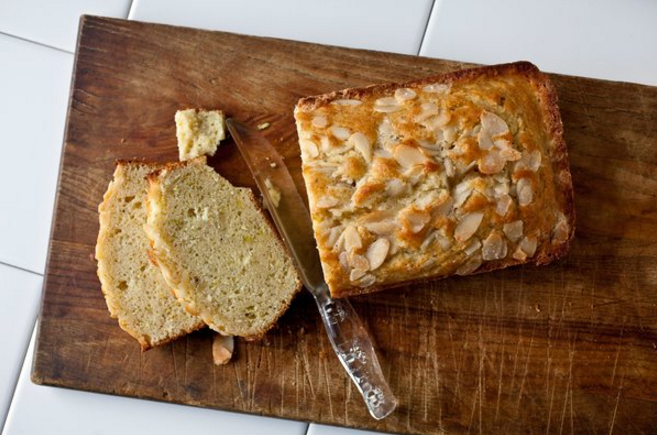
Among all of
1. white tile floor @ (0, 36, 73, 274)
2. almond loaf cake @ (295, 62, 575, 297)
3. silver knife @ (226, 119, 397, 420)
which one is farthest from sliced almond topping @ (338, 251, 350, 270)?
white tile floor @ (0, 36, 73, 274)

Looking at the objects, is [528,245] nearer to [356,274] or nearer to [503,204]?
[503,204]

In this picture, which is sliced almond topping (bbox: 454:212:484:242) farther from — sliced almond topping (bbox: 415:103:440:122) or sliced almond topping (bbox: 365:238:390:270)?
sliced almond topping (bbox: 415:103:440:122)

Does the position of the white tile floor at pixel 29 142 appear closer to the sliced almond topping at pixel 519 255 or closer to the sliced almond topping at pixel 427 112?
the sliced almond topping at pixel 427 112

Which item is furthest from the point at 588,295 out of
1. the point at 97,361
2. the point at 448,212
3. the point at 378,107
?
the point at 97,361

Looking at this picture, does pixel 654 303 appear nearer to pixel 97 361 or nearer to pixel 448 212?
pixel 448 212

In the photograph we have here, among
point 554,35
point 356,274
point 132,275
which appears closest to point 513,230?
point 356,274

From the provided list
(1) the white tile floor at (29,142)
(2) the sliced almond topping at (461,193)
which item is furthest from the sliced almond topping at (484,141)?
(1) the white tile floor at (29,142)
